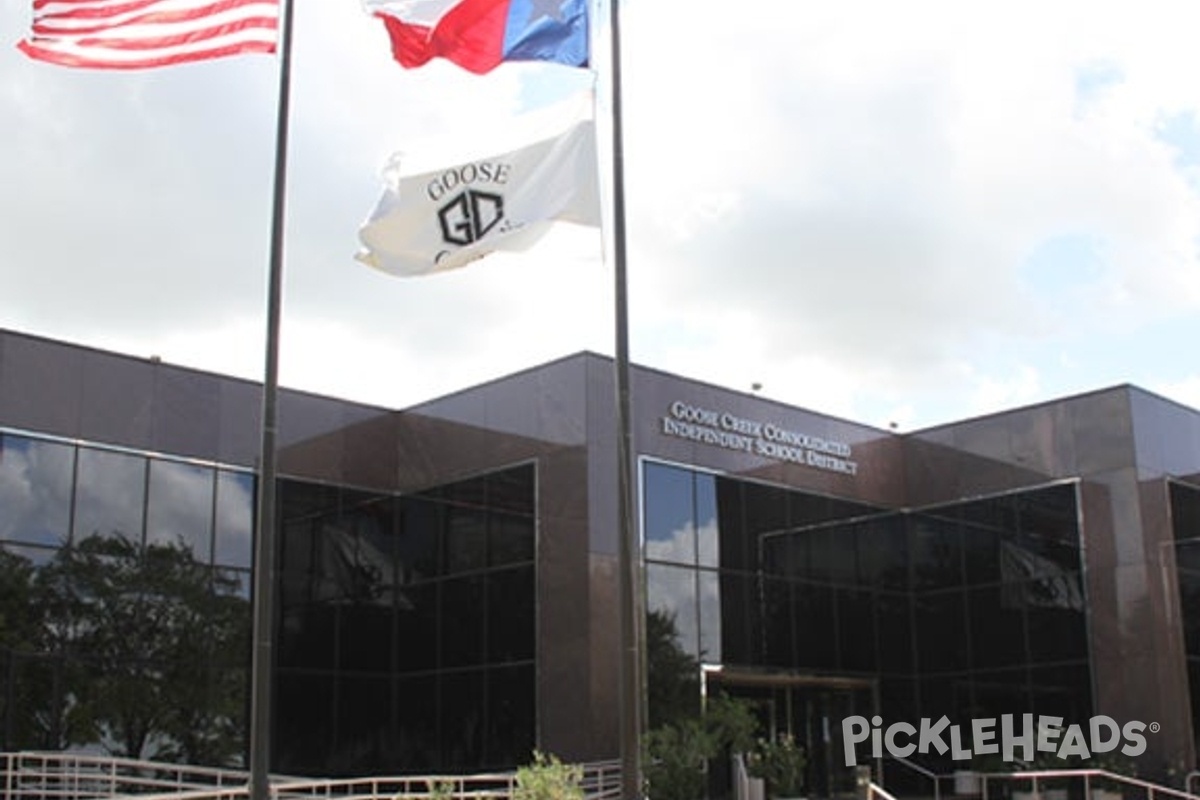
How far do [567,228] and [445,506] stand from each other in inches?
616

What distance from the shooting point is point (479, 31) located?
1645cm

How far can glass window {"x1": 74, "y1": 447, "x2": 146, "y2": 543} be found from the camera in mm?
26672

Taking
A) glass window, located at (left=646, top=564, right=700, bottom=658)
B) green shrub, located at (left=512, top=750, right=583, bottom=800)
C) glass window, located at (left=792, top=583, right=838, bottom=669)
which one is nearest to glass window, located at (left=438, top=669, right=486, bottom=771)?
glass window, located at (left=646, top=564, right=700, bottom=658)

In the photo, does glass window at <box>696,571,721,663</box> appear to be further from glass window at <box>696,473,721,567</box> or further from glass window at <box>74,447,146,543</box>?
glass window at <box>74,447,146,543</box>

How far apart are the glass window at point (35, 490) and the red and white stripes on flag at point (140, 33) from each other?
12.4 meters

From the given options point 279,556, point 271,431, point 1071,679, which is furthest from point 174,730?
point 1071,679

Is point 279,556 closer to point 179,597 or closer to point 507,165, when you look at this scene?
point 179,597

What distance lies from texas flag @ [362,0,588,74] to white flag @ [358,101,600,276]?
0.89 meters

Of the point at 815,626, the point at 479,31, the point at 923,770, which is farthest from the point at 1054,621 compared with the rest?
the point at 479,31

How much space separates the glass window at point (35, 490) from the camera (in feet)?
84.2

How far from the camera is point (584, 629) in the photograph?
1080 inches

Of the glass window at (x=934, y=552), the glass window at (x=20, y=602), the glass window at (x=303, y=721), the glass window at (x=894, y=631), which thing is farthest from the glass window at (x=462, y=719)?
the glass window at (x=934, y=552)

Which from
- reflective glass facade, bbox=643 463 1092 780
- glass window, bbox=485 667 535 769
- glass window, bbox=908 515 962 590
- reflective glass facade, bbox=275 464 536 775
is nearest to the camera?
glass window, bbox=485 667 535 769

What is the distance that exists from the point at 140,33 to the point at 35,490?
13.2m
